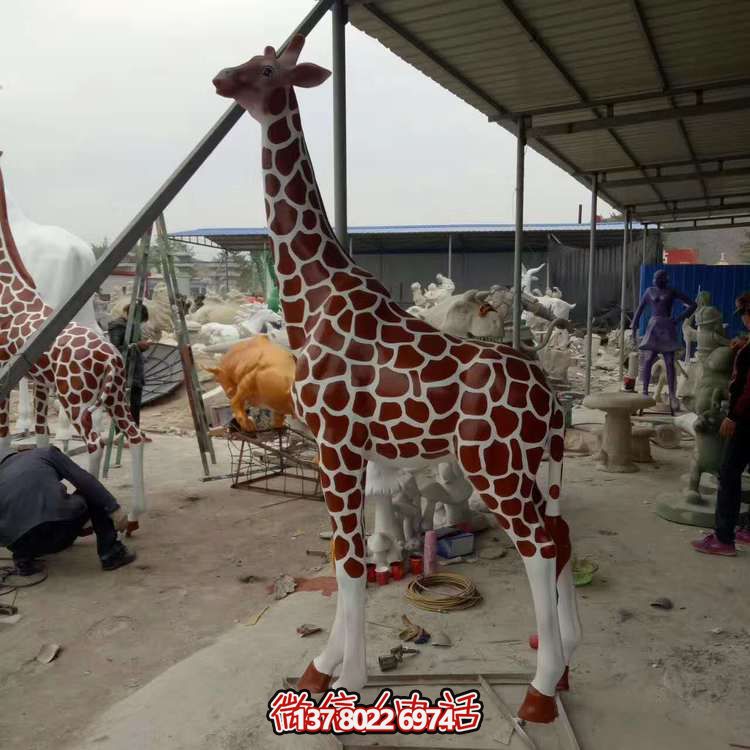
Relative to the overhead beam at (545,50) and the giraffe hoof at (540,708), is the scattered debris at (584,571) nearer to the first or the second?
the giraffe hoof at (540,708)

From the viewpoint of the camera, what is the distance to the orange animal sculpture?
5547mm

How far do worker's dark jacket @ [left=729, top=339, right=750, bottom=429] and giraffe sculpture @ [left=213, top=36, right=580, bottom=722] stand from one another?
2.05 metres

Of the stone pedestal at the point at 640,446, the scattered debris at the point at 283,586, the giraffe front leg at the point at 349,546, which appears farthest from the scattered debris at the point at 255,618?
the stone pedestal at the point at 640,446

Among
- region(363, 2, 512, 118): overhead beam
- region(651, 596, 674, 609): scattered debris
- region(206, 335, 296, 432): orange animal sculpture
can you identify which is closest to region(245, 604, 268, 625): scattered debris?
region(206, 335, 296, 432): orange animal sculpture

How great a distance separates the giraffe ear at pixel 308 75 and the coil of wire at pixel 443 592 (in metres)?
2.69

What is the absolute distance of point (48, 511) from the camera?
4.28 meters

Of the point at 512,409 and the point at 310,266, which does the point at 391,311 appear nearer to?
the point at 310,266

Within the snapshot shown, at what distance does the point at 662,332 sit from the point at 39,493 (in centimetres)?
790

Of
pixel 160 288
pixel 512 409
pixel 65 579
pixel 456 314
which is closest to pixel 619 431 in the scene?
pixel 456 314

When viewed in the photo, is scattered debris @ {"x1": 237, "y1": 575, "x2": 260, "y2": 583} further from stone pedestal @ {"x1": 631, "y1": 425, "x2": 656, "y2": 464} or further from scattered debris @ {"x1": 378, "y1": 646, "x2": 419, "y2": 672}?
stone pedestal @ {"x1": 631, "y1": 425, "x2": 656, "y2": 464}

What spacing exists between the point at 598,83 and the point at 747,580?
13.8ft

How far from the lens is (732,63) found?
216 inches

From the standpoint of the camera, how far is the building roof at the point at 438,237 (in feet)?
70.3

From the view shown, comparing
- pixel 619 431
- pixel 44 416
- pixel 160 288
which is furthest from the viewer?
pixel 160 288
